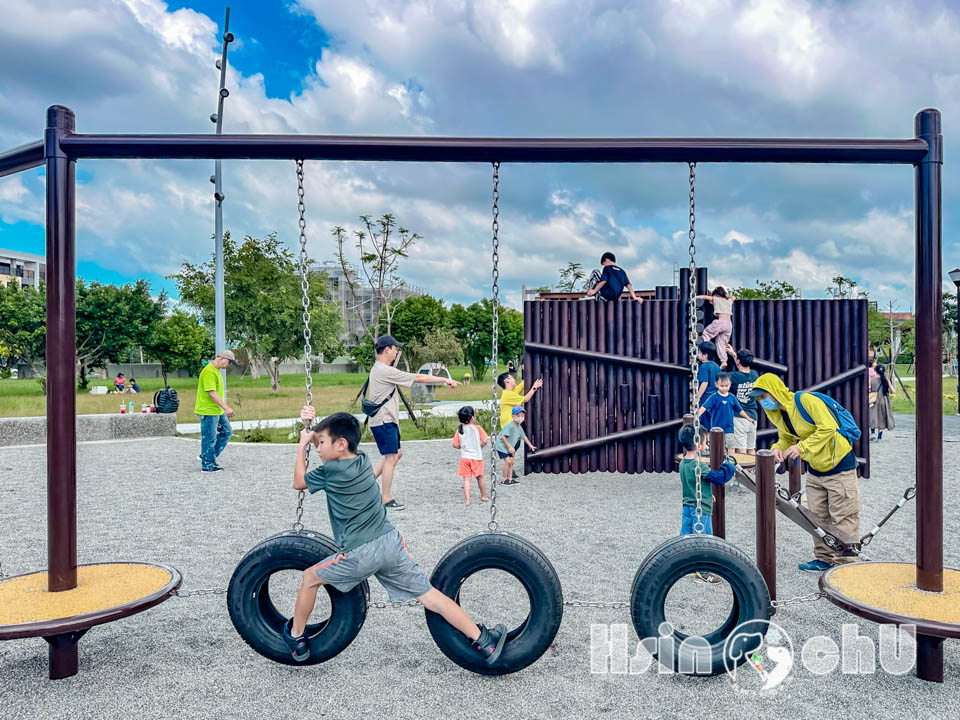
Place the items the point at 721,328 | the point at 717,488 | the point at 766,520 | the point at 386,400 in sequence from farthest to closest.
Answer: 1. the point at 721,328
2. the point at 386,400
3. the point at 717,488
4. the point at 766,520

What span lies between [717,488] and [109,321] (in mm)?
47811

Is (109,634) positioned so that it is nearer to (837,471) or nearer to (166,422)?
(837,471)

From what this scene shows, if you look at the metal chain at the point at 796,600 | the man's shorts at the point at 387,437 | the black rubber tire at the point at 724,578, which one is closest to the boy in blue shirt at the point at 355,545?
the black rubber tire at the point at 724,578

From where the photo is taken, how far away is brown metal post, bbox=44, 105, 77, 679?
13.1 ft

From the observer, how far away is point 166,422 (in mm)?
15031

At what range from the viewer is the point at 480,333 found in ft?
161

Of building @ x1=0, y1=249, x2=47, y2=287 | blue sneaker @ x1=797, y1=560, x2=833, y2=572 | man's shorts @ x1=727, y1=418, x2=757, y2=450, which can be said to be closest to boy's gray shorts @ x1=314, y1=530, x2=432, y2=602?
blue sneaker @ x1=797, y1=560, x2=833, y2=572

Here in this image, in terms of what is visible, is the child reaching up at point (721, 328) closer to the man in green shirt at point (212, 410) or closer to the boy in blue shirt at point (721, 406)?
the boy in blue shirt at point (721, 406)

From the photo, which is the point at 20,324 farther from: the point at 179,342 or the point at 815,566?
the point at 815,566

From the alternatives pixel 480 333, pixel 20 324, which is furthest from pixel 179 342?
pixel 480 333

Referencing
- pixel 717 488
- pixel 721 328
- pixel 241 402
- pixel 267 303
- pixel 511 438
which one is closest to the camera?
pixel 717 488

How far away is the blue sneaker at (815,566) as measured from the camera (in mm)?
5774

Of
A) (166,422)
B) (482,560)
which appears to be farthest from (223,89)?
(482,560)

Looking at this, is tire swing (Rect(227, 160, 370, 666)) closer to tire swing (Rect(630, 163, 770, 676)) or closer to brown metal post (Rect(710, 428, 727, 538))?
tire swing (Rect(630, 163, 770, 676))
